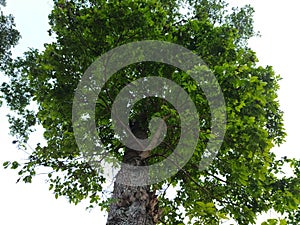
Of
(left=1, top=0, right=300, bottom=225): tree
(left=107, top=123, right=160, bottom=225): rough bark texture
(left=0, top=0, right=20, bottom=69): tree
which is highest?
(left=0, top=0, right=20, bottom=69): tree

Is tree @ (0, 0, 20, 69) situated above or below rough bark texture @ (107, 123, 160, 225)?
above

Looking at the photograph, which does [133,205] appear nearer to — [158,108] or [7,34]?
[158,108]

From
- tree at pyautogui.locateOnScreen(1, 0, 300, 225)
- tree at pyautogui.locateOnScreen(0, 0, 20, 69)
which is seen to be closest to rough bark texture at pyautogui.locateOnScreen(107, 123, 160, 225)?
tree at pyautogui.locateOnScreen(1, 0, 300, 225)

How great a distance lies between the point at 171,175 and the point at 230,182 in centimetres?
185

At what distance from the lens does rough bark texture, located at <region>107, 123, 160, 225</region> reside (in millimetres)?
6754

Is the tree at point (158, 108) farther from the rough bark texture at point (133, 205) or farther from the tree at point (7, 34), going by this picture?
the tree at point (7, 34)

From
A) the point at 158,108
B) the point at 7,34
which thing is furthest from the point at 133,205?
the point at 7,34

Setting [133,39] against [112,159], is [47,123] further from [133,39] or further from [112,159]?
[133,39]

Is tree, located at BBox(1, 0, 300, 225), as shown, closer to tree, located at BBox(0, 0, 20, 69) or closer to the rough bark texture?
the rough bark texture

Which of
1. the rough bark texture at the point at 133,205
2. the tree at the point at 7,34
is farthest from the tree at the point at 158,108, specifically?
the tree at the point at 7,34

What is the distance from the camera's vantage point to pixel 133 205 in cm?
704

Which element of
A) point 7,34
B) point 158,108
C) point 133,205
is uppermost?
point 7,34

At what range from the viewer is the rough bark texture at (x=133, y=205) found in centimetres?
675

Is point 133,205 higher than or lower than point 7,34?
lower
